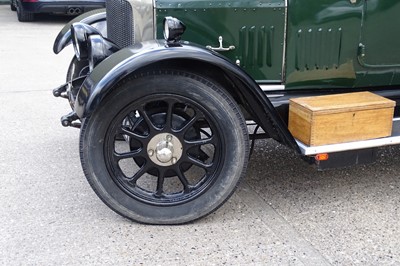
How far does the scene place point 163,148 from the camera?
326 cm

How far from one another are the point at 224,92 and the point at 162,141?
459 mm

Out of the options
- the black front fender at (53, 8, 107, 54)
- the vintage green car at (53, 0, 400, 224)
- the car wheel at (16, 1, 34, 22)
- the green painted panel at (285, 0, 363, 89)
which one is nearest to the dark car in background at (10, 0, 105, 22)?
the car wheel at (16, 1, 34, 22)

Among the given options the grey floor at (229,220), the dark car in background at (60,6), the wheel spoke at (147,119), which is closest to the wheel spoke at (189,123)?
the wheel spoke at (147,119)

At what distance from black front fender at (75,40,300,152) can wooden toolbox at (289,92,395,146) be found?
0.13 meters

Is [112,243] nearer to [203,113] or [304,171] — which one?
[203,113]

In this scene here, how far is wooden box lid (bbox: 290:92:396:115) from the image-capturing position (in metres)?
3.20

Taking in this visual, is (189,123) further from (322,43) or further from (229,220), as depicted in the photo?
(322,43)

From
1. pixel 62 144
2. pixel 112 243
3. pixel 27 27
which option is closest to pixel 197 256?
pixel 112 243

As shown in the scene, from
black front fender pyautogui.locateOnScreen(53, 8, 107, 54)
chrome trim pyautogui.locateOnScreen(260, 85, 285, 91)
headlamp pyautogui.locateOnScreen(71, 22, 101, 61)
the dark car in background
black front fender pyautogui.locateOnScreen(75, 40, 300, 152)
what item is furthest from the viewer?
the dark car in background

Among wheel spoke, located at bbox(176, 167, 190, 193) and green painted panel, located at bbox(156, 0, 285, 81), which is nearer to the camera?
wheel spoke, located at bbox(176, 167, 190, 193)

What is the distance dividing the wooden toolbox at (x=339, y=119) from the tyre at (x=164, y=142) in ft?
1.18

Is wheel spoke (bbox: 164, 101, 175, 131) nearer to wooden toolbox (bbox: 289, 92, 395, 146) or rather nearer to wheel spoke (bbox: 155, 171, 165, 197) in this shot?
wheel spoke (bbox: 155, 171, 165, 197)

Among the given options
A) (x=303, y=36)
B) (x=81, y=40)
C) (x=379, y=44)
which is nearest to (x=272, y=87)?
(x=303, y=36)

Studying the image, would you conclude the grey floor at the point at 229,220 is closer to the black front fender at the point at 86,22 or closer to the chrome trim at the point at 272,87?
the chrome trim at the point at 272,87
